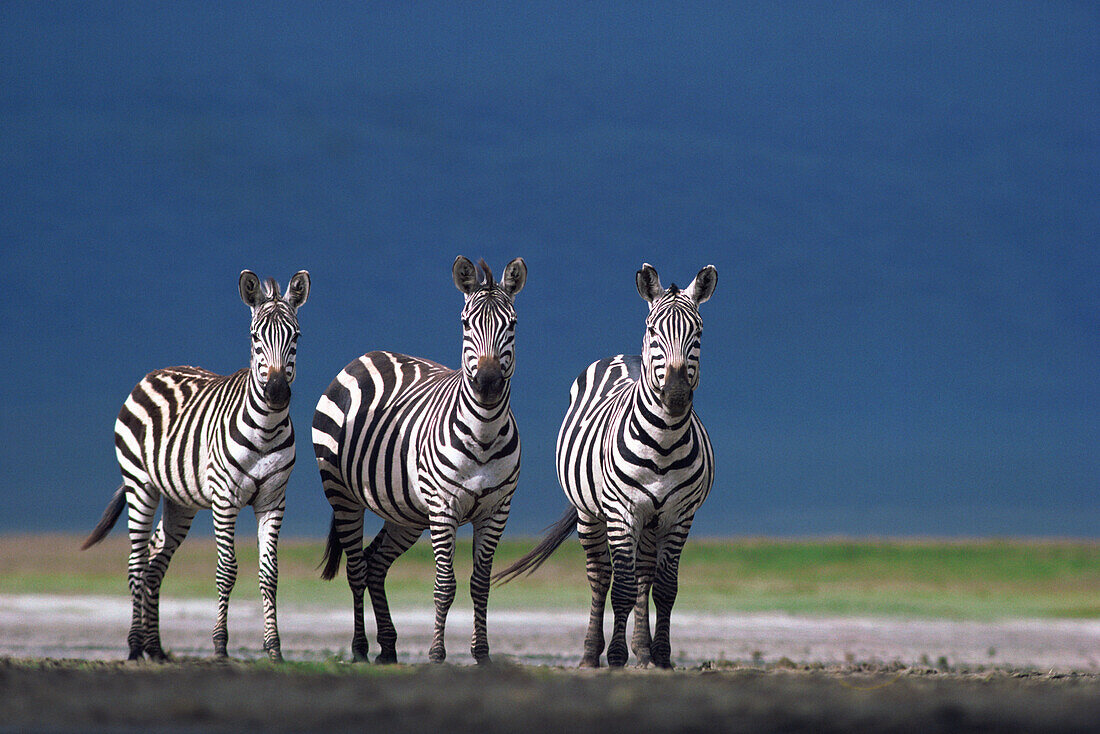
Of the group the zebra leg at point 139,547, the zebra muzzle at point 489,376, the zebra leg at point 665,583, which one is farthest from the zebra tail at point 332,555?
the zebra leg at point 665,583

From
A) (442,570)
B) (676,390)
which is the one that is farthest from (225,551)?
(676,390)

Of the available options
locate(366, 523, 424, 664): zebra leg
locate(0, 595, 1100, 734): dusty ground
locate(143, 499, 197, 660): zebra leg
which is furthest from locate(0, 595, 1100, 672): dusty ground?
locate(366, 523, 424, 664): zebra leg

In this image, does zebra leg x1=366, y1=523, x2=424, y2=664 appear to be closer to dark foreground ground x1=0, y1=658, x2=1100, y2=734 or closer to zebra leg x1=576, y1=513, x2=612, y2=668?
zebra leg x1=576, y1=513, x2=612, y2=668

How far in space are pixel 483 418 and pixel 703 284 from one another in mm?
2353

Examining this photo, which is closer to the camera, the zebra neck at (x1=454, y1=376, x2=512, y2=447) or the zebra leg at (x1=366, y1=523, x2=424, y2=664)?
the zebra neck at (x1=454, y1=376, x2=512, y2=447)

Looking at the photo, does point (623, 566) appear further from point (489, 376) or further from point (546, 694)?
point (546, 694)

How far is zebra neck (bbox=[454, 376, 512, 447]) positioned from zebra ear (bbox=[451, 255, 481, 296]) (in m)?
0.84

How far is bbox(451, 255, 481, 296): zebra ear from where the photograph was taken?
1063 cm

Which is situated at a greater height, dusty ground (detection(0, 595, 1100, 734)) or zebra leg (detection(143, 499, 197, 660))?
zebra leg (detection(143, 499, 197, 660))

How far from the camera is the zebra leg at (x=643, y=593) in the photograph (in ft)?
34.2

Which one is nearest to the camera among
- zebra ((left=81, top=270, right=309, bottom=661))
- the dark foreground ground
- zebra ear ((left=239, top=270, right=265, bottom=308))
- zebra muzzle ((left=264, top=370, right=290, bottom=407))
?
the dark foreground ground

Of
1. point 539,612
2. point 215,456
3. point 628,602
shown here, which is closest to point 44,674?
point 215,456

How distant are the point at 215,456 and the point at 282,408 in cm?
82

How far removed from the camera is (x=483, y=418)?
1041 cm
